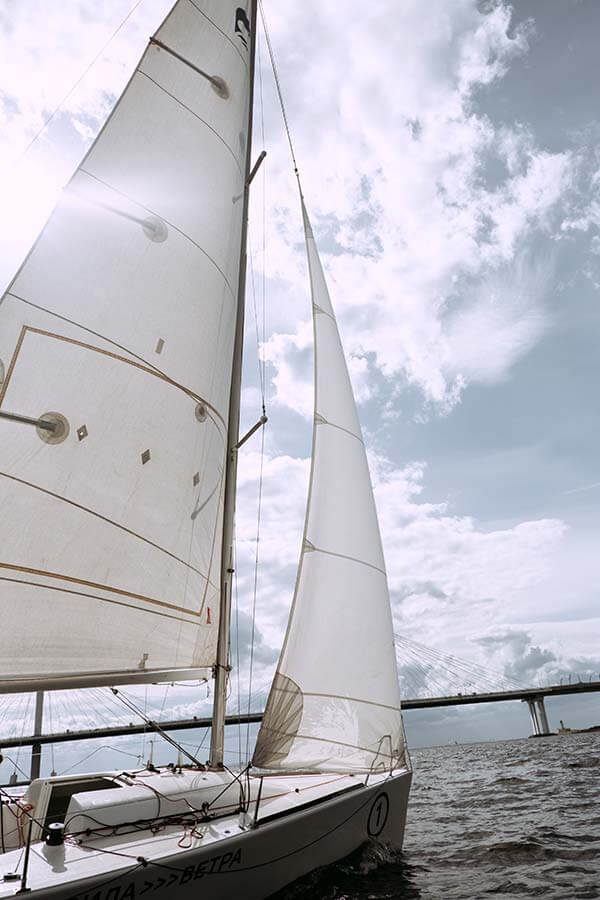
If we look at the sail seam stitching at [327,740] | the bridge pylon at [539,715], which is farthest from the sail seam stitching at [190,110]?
the bridge pylon at [539,715]

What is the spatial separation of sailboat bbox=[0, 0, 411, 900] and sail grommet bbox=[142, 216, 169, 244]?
0.03m

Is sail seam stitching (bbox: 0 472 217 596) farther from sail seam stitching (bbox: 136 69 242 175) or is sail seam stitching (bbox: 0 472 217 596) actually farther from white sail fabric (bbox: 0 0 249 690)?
sail seam stitching (bbox: 136 69 242 175)

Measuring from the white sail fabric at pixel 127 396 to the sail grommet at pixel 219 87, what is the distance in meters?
0.33

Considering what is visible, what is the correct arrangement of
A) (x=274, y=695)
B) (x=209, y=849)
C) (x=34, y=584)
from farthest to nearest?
(x=274, y=695) → (x=34, y=584) → (x=209, y=849)

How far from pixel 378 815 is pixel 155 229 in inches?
327

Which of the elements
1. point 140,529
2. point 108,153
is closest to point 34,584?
point 140,529

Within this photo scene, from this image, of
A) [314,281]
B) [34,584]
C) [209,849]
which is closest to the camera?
[209,849]

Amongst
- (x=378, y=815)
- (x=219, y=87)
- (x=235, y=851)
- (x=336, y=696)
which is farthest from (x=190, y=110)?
(x=378, y=815)

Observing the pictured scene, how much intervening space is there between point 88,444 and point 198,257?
353 centimetres

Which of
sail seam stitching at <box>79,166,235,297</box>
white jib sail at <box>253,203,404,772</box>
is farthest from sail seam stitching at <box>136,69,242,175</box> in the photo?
white jib sail at <box>253,203,404,772</box>

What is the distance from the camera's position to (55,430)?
6879mm

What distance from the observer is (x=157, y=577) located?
7.45 meters

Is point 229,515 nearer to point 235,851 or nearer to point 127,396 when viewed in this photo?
point 127,396

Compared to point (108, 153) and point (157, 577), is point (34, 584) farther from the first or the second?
point (108, 153)
